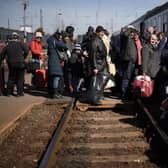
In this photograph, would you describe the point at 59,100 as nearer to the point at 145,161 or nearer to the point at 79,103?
the point at 79,103

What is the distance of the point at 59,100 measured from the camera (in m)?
11.8

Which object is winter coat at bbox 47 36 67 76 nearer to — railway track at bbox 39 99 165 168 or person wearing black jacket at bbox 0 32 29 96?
person wearing black jacket at bbox 0 32 29 96

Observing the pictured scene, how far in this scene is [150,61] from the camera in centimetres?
1043

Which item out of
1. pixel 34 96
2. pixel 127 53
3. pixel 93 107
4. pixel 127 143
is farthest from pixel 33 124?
pixel 34 96

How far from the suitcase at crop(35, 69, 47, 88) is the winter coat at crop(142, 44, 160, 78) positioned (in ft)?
14.6

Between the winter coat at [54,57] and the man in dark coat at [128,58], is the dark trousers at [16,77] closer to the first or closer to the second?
the winter coat at [54,57]

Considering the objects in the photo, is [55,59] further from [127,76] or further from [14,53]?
[127,76]

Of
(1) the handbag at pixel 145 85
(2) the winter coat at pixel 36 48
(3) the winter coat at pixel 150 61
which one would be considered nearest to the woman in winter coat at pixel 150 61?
(3) the winter coat at pixel 150 61

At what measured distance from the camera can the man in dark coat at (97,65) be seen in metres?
10.5

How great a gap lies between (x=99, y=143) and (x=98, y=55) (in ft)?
13.1

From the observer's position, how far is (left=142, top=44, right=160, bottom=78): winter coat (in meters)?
10.4

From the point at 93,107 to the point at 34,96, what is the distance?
312 cm

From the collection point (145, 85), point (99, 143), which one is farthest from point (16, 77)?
point (99, 143)

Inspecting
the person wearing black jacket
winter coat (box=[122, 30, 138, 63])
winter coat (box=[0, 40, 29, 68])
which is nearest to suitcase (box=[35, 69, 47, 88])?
the person wearing black jacket
